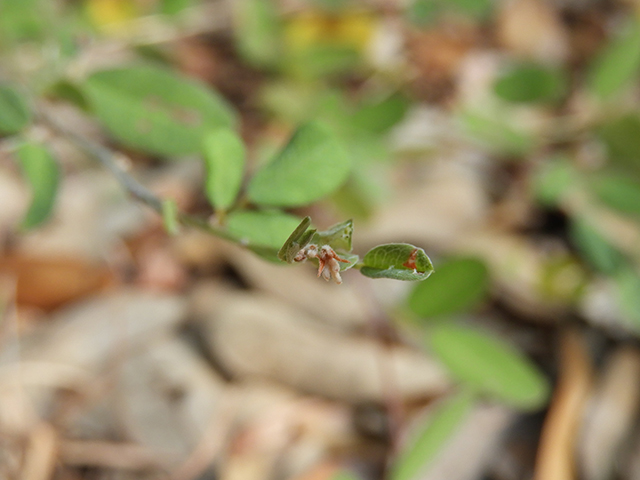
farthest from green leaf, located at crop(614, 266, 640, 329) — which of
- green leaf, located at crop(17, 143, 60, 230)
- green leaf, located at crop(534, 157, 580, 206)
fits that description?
green leaf, located at crop(17, 143, 60, 230)

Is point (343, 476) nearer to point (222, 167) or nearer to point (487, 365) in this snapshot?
point (487, 365)

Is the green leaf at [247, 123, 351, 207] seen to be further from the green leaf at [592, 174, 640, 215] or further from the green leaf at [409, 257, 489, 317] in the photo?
the green leaf at [592, 174, 640, 215]

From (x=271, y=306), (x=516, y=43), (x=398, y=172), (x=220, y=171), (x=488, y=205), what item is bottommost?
(x=220, y=171)

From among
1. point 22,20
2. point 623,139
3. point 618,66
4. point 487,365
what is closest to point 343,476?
point 487,365

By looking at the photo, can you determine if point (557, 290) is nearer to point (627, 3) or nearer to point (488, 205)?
point (488, 205)

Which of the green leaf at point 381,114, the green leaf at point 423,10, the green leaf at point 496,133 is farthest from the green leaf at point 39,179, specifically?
the green leaf at point 423,10

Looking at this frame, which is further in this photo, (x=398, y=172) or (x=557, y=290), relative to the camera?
(x=398, y=172)

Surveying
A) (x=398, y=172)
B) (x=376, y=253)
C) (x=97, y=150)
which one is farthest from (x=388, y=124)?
(x=376, y=253)
